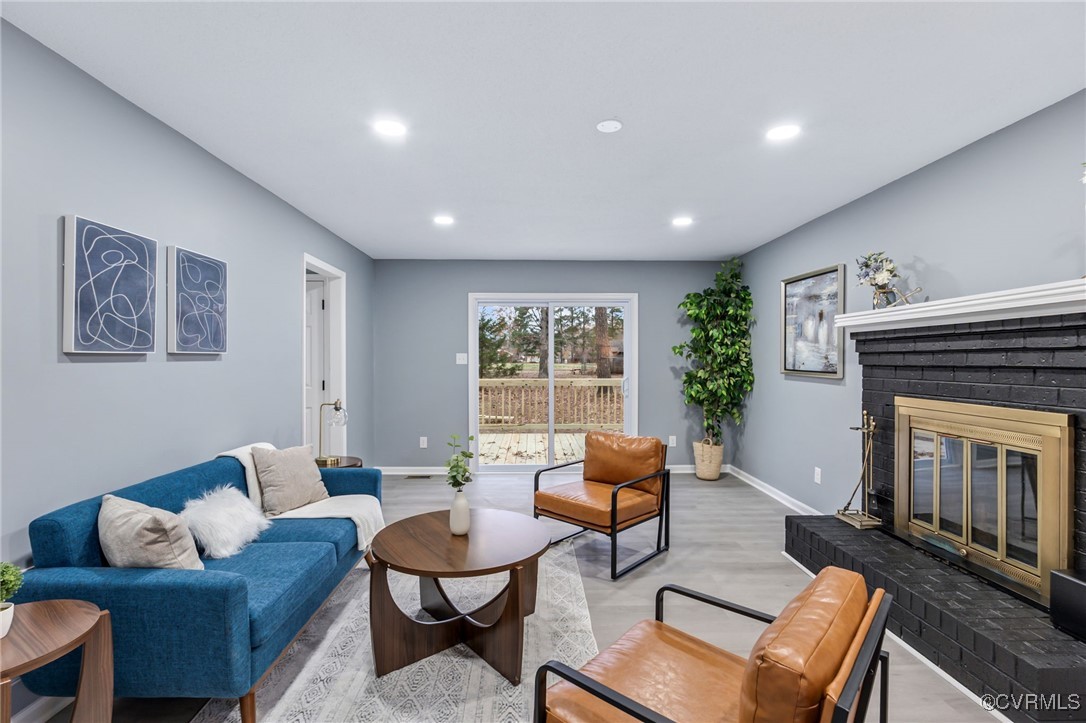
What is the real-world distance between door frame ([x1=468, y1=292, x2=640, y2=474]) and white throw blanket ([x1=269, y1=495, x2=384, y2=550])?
278 centimetres

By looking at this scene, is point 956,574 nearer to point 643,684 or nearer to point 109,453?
point 643,684

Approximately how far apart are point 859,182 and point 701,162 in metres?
1.16

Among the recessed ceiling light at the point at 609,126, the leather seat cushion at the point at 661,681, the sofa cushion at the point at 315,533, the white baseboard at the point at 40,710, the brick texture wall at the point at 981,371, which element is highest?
the recessed ceiling light at the point at 609,126

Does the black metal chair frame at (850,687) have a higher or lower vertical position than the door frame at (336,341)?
lower

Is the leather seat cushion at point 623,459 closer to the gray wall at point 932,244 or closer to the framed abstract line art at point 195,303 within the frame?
the gray wall at point 932,244

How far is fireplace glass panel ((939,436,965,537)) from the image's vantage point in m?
2.62

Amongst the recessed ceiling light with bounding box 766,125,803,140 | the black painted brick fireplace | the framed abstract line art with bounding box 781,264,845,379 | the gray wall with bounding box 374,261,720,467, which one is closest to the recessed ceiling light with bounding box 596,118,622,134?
the recessed ceiling light with bounding box 766,125,803,140

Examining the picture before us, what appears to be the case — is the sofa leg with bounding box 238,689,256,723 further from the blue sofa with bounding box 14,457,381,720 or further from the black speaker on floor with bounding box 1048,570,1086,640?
the black speaker on floor with bounding box 1048,570,1086,640

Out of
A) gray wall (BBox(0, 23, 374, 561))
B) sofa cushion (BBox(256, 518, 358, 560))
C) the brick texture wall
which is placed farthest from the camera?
sofa cushion (BBox(256, 518, 358, 560))

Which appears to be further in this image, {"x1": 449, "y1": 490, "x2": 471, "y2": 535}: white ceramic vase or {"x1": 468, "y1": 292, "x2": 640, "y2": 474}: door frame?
{"x1": 468, "y1": 292, "x2": 640, "y2": 474}: door frame

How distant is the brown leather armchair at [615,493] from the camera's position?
10.4 feet

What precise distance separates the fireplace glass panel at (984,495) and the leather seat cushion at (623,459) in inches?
63.2

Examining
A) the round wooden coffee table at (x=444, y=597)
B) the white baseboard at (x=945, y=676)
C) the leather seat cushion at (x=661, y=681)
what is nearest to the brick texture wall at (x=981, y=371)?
the white baseboard at (x=945, y=676)

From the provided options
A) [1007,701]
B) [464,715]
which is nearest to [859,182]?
[1007,701]
